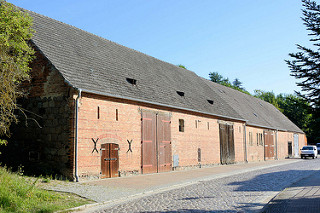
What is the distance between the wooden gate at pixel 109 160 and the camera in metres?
14.6

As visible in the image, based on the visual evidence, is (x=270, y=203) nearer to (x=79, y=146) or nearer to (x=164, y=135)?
(x=79, y=146)

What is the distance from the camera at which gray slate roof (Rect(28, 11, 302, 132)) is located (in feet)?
49.1

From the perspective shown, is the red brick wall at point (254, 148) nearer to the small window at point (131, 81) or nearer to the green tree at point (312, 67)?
the small window at point (131, 81)

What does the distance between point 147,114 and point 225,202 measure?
9.67 meters

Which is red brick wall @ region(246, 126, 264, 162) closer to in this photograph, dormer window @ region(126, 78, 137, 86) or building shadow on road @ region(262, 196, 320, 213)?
dormer window @ region(126, 78, 137, 86)

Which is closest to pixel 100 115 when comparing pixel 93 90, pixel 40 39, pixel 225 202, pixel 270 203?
pixel 93 90

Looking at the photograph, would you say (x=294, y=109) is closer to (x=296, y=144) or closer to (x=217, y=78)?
(x=296, y=144)

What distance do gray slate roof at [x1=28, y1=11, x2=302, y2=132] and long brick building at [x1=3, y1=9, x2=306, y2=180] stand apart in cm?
7

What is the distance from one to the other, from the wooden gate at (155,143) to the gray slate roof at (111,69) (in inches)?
40.5

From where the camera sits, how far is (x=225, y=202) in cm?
879

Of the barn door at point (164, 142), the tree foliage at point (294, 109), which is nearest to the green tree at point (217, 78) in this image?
the tree foliage at point (294, 109)

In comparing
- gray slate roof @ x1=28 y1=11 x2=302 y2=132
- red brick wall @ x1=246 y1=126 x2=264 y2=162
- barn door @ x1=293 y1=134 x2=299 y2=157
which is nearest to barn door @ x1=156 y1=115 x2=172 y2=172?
gray slate roof @ x1=28 y1=11 x2=302 y2=132

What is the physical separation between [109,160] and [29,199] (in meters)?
6.95

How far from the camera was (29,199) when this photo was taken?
8.07 meters
